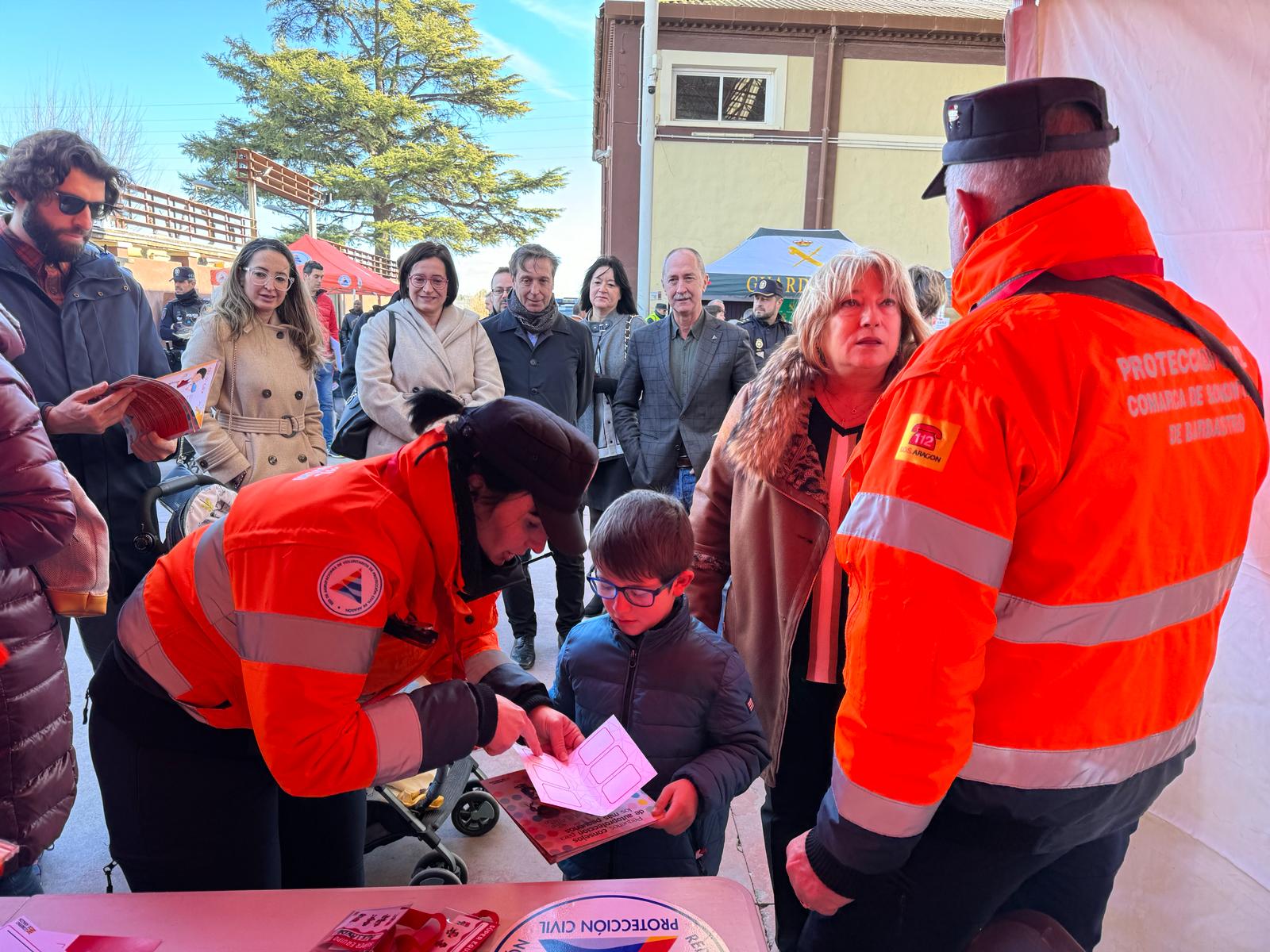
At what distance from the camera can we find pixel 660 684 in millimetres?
1761

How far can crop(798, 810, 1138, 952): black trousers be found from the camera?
1119mm

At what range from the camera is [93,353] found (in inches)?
100

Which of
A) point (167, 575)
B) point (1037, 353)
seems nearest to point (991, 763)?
point (1037, 353)

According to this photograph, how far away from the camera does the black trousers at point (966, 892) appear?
1.12m

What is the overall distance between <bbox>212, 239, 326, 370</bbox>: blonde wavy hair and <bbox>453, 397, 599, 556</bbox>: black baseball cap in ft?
8.04

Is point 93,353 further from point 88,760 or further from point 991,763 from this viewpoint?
point 991,763

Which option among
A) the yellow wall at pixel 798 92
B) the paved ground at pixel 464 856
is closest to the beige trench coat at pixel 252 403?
the paved ground at pixel 464 856

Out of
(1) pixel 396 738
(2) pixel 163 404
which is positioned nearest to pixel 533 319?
(2) pixel 163 404

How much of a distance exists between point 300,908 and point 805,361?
4.76ft

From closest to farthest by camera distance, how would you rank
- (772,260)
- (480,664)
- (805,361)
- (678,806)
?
(678,806) < (480,664) < (805,361) < (772,260)

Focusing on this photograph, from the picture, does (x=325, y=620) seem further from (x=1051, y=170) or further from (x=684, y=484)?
(x=684, y=484)

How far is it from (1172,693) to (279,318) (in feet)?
11.0

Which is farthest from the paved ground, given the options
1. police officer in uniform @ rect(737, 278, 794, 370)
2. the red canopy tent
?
the red canopy tent

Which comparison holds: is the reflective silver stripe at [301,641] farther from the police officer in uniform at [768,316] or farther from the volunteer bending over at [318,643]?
the police officer in uniform at [768,316]
